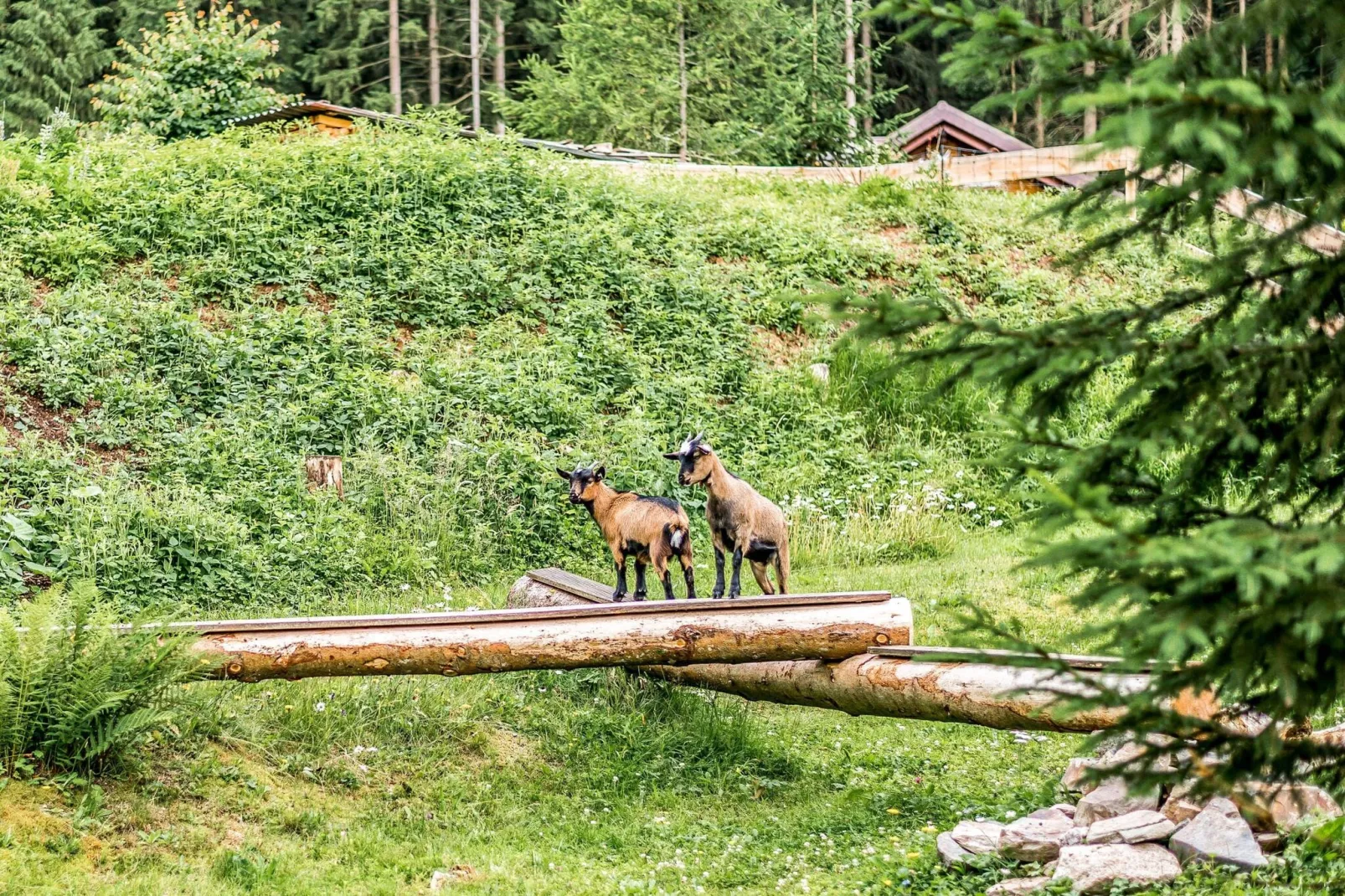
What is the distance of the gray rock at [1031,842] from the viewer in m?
7.71

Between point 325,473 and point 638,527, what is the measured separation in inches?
203

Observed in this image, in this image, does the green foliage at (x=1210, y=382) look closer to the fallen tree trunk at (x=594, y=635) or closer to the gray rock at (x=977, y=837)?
the gray rock at (x=977, y=837)

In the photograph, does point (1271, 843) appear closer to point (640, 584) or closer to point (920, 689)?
point (920, 689)

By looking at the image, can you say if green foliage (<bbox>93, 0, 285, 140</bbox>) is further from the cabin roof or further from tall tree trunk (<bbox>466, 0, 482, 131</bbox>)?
tall tree trunk (<bbox>466, 0, 482, 131</bbox>)

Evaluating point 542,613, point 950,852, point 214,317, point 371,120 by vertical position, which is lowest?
point 950,852

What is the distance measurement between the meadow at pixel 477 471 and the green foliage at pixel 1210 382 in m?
0.33

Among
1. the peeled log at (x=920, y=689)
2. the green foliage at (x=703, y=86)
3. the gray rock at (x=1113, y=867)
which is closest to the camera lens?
the gray rock at (x=1113, y=867)

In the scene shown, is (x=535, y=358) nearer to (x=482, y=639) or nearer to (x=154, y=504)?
(x=154, y=504)

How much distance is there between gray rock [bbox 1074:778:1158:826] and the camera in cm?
795

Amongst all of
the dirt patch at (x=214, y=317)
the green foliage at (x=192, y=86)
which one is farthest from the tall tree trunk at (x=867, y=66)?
the dirt patch at (x=214, y=317)

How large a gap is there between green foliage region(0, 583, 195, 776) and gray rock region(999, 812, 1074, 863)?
16.4 ft

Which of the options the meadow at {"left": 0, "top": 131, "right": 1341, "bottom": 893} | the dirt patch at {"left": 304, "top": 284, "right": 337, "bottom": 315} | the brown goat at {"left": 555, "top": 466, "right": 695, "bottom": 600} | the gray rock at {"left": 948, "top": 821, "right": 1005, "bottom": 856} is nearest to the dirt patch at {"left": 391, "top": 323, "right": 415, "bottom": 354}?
the meadow at {"left": 0, "top": 131, "right": 1341, "bottom": 893}

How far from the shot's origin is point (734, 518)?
10656mm

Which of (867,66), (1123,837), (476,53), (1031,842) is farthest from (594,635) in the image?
(476,53)
